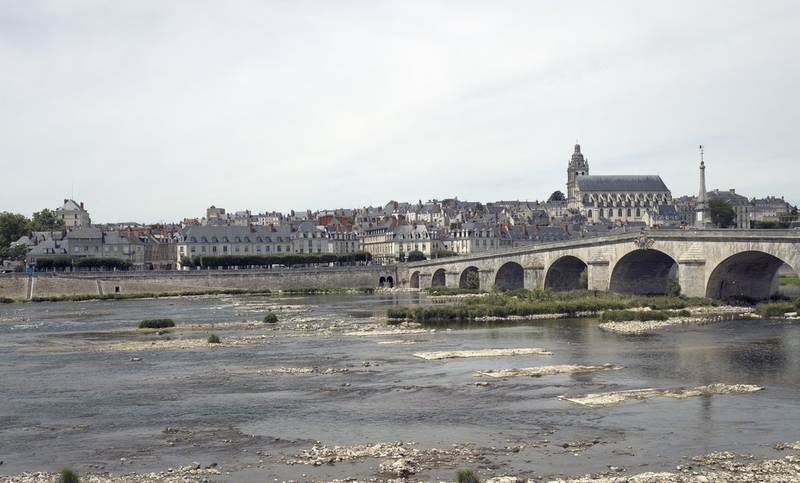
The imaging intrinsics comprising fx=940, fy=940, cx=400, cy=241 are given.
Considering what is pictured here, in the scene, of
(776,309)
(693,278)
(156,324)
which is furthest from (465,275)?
(776,309)

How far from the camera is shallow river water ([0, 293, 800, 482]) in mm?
22281

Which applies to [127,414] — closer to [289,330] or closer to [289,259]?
[289,330]

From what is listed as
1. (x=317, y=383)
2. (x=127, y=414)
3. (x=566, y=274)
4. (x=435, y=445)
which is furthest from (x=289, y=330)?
(x=566, y=274)

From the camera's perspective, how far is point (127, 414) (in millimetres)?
28000

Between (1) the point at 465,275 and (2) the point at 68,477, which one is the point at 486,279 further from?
(2) the point at 68,477

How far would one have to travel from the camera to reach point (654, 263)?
72.9 meters

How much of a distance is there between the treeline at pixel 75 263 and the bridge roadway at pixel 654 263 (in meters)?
48.6

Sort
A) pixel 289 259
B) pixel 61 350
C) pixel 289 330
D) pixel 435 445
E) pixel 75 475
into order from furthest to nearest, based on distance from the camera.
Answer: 1. pixel 289 259
2. pixel 289 330
3. pixel 61 350
4. pixel 435 445
5. pixel 75 475

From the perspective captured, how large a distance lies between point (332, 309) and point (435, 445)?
50673 mm

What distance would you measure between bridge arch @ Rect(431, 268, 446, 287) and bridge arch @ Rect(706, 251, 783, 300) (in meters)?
49.0

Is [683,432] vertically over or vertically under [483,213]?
under

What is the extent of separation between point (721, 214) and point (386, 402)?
447 feet

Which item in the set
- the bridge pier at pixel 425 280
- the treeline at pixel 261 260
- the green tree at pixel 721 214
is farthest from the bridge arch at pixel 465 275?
the green tree at pixel 721 214

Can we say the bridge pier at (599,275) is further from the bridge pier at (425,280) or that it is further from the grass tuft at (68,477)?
the grass tuft at (68,477)
